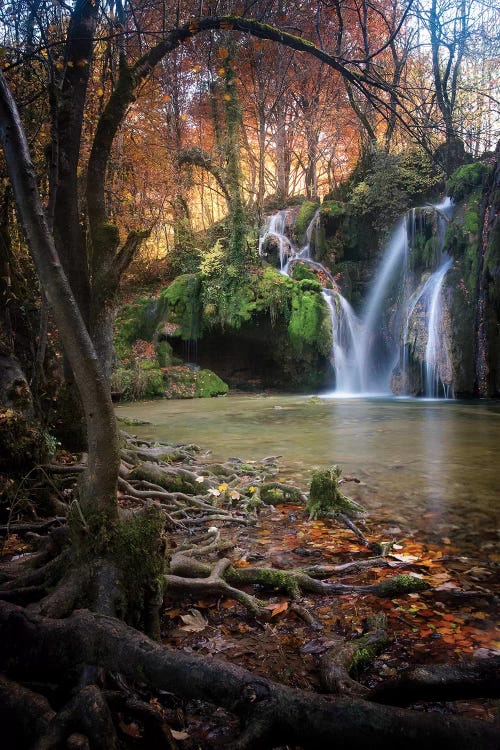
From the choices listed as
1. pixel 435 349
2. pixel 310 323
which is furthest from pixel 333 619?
pixel 310 323

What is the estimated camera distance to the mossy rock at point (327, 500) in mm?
4414

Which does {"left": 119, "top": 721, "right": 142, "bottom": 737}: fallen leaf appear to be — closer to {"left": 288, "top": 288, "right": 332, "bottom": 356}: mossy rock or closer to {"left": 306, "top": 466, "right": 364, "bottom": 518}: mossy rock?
{"left": 306, "top": 466, "right": 364, "bottom": 518}: mossy rock

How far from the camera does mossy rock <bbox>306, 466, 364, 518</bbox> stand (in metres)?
4.41

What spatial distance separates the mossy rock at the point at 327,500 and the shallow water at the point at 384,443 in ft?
0.85

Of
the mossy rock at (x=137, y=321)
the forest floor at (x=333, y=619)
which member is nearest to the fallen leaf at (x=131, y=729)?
the forest floor at (x=333, y=619)

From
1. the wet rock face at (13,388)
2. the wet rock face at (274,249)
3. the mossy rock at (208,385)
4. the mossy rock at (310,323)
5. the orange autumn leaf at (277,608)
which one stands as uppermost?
the wet rock face at (274,249)

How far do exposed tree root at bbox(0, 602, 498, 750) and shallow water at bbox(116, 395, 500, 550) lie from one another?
8.74ft

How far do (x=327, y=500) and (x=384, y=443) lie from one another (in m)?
3.92

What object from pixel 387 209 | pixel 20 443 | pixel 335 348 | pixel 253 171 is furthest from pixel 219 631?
pixel 253 171

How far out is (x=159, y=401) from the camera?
15.9 metres

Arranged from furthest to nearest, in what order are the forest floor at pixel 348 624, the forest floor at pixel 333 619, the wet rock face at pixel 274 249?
the wet rock face at pixel 274 249 < the forest floor at pixel 348 624 < the forest floor at pixel 333 619

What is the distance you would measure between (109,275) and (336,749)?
460cm

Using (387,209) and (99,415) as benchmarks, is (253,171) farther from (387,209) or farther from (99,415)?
(99,415)

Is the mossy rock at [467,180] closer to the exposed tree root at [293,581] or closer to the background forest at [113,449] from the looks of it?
the background forest at [113,449]
